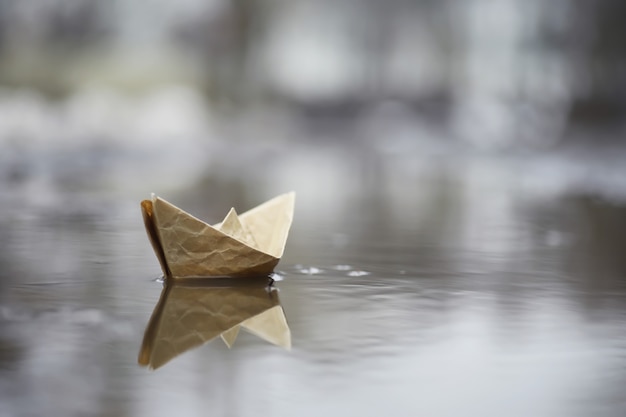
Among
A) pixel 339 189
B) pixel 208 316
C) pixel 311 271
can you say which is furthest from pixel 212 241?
pixel 339 189

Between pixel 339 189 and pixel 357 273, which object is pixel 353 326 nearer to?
pixel 357 273

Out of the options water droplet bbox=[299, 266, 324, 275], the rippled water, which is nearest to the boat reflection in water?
the rippled water

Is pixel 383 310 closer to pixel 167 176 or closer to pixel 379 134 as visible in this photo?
pixel 167 176

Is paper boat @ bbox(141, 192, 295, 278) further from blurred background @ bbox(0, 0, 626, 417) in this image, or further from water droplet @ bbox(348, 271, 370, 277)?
water droplet @ bbox(348, 271, 370, 277)

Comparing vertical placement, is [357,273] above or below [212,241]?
below

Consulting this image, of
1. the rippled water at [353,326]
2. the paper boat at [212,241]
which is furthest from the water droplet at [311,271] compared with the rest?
the paper boat at [212,241]

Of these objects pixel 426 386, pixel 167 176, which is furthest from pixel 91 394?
pixel 167 176
